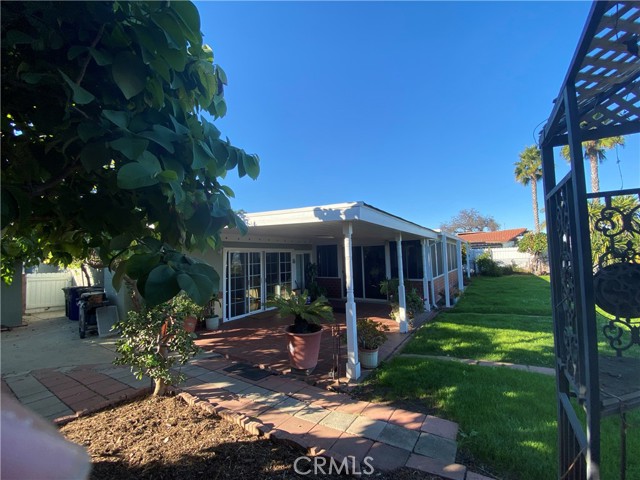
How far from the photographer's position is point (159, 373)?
11.4ft

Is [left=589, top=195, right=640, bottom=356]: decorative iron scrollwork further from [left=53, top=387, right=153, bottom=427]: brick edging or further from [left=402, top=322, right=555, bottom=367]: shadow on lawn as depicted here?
[left=53, top=387, right=153, bottom=427]: brick edging

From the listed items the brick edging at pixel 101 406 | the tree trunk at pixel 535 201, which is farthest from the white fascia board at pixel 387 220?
the tree trunk at pixel 535 201

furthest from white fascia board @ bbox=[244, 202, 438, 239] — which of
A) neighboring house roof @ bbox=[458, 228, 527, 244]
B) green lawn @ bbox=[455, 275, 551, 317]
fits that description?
neighboring house roof @ bbox=[458, 228, 527, 244]

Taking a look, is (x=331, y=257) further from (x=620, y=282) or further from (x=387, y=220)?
(x=620, y=282)

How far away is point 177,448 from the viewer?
2.69 meters

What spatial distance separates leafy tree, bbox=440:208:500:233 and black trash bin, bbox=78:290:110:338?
47012mm

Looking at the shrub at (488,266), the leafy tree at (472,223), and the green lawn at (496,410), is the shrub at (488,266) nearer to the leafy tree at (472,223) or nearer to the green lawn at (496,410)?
the green lawn at (496,410)

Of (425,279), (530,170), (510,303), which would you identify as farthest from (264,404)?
(530,170)

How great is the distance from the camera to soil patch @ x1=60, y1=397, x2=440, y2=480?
239 centimetres

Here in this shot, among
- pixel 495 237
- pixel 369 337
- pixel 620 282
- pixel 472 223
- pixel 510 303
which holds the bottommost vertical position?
pixel 510 303

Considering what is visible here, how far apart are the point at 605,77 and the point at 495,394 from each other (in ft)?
→ 12.8

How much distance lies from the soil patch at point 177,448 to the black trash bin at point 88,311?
549 cm

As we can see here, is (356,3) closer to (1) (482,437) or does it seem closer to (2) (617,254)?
(2) (617,254)

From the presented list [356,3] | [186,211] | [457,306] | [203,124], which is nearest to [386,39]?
[356,3]
